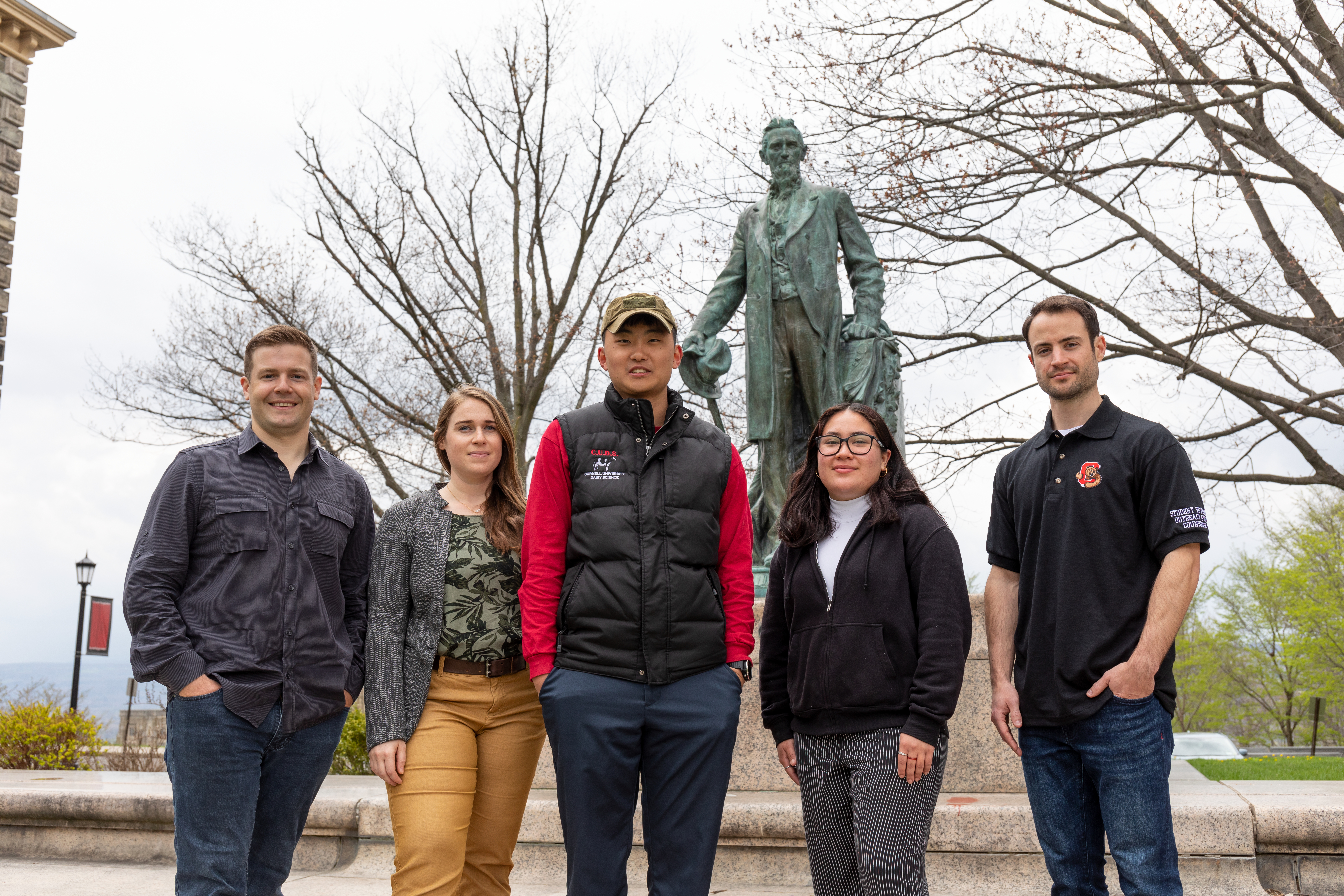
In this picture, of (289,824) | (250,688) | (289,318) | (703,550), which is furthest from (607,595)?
(289,318)

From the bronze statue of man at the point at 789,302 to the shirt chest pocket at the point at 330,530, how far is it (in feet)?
11.0

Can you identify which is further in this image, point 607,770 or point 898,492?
point 898,492

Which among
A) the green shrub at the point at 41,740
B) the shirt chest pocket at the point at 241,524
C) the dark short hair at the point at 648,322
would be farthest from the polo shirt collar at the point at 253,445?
the green shrub at the point at 41,740

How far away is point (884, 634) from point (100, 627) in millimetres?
23140

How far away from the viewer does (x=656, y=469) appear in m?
3.08

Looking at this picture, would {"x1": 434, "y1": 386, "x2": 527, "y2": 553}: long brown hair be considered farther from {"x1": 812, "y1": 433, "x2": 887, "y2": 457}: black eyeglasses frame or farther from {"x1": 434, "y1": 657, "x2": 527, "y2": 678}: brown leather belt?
{"x1": 812, "y1": 433, "x2": 887, "y2": 457}: black eyeglasses frame

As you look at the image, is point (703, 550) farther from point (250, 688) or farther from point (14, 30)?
point (14, 30)

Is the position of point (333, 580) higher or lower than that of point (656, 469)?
lower

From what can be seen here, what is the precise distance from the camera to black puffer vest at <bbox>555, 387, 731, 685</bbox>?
2.92 m

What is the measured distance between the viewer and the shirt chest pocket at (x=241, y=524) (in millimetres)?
3053

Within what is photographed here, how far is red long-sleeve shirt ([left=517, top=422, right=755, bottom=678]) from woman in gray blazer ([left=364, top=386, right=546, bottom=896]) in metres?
0.18

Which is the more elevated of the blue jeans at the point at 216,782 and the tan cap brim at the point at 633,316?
the tan cap brim at the point at 633,316

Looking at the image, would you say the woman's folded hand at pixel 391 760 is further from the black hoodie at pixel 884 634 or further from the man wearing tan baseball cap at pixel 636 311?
the man wearing tan baseball cap at pixel 636 311

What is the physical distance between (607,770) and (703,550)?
658mm
